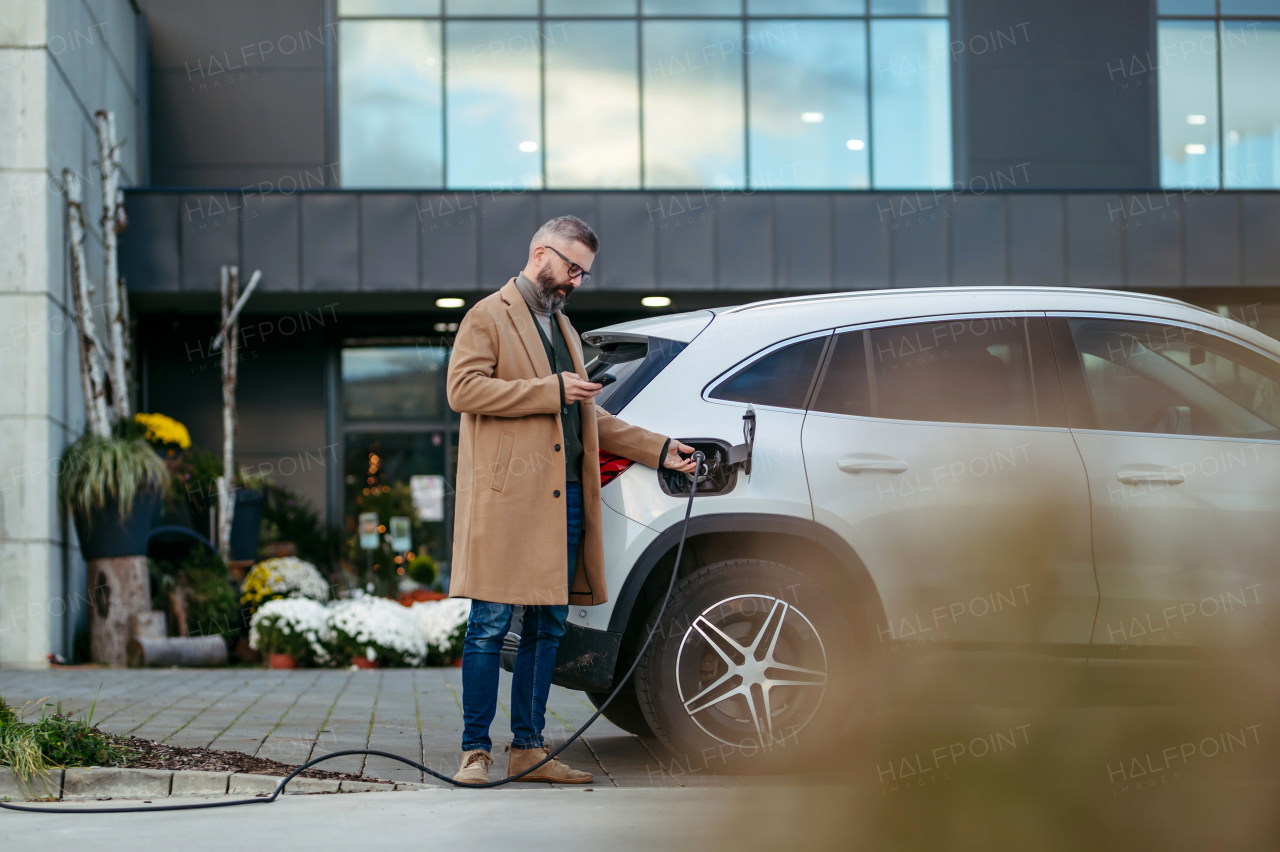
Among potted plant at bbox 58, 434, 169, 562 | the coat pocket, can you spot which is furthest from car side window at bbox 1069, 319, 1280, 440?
potted plant at bbox 58, 434, 169, 562

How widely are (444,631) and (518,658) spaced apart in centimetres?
655

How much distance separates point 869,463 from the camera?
4684 mm

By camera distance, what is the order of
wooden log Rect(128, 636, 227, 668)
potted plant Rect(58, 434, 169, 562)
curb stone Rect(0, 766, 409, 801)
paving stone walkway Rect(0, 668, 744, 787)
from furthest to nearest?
1. potted plant Rect(58, 434, 169, 562)
2. wooden log Rect(128, 636, 227, 668)
3. paving stone walkway Rect(0, 668, 744, 787)
4. curb stone Rect(0, 766, 409, 801)

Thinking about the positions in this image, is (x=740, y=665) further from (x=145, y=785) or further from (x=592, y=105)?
(x=592, y=105)

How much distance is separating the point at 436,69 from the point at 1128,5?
32.2 ft

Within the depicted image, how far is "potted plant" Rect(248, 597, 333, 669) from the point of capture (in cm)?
1092

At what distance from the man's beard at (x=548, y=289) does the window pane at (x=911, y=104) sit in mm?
12977

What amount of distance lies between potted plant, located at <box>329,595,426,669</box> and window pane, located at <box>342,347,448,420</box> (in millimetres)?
→ 6394

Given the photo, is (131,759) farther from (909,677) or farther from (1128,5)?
(1128,5)

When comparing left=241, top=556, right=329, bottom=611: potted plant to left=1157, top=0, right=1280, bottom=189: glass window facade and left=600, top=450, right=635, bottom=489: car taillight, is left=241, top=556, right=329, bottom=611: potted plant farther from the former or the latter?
left=1157, top=0, right=1280, bottom=189: glass window facade

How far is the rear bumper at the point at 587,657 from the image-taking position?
15.3 ft

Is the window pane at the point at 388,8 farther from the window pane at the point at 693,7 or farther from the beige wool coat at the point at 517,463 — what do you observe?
the beige wool coat at the point at 517,463

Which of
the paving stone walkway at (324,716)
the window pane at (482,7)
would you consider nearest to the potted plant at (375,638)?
the paving stone walkway at (324,716)

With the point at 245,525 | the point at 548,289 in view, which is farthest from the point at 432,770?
the point at 245,525
